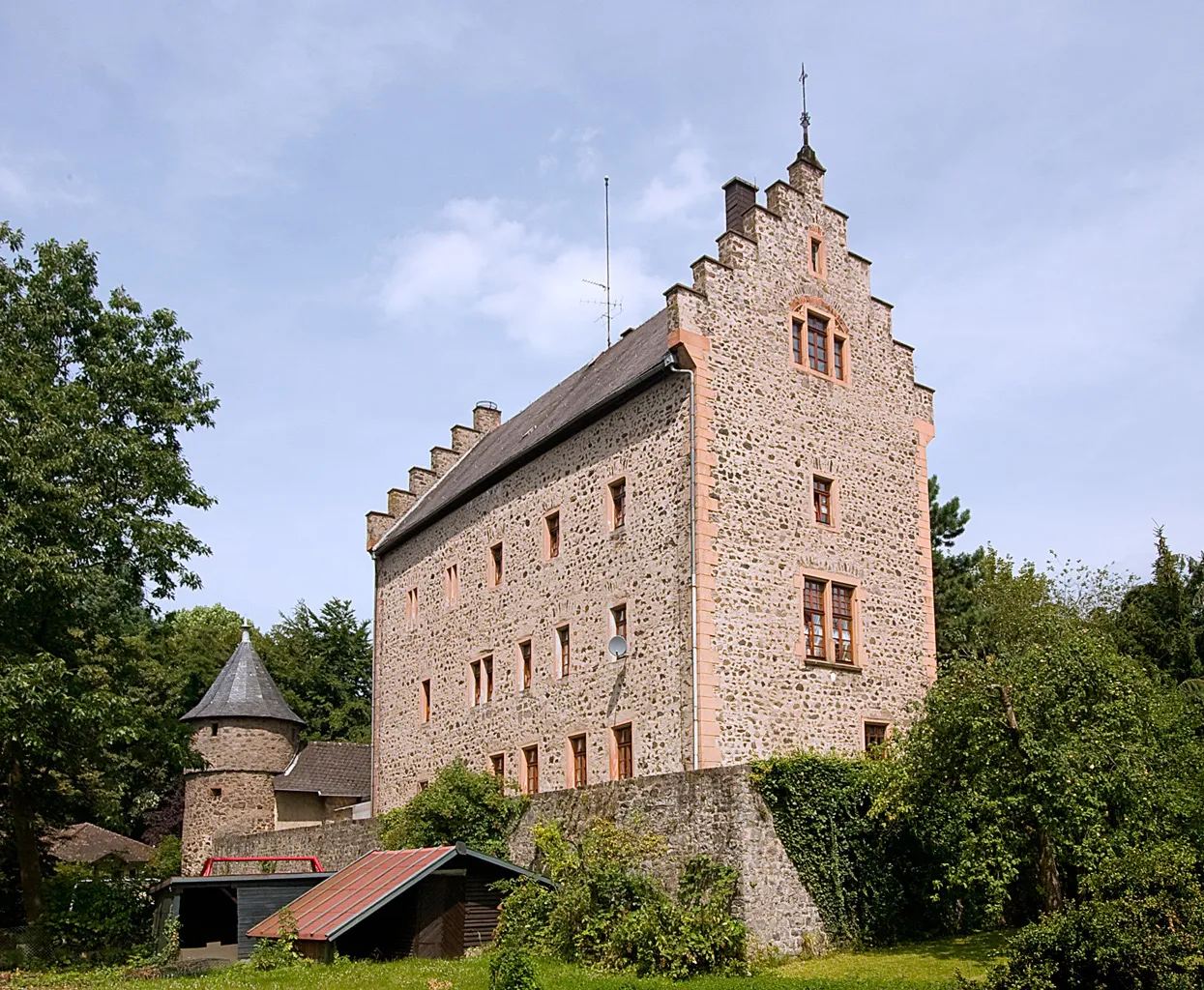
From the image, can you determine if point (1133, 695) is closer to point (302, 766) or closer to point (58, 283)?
point (58, 283)

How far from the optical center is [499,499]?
97.2ft

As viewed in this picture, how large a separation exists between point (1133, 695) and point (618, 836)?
324 inches

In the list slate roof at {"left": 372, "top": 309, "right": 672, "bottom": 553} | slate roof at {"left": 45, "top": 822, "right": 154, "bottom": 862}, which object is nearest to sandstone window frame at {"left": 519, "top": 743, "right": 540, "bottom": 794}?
slate roof at {"left": 372, "top": 309, "right": 672, "bottom": 553}

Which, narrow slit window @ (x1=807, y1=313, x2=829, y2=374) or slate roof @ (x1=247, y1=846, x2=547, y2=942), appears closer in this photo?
slate roof @ (x1=247, y1=846, x2=547, y2=942)

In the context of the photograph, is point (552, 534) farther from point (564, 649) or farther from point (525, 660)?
point (525, 660)

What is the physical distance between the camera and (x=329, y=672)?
183ft

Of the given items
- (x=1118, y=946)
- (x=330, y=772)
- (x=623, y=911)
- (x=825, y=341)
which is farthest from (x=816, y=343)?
(x=330, y=772)

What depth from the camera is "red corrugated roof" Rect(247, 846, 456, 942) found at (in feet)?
67.6

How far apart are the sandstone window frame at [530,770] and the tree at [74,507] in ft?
25.8

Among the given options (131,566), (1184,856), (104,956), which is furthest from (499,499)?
(1184,856)

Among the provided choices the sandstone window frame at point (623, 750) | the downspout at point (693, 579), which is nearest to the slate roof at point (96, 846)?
the sandstone window frame at point (623, 750)

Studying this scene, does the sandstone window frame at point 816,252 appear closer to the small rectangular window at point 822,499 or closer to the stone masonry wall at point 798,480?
the stone masonry wall at point 798,480

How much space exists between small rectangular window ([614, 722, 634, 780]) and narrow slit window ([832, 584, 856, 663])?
433cm

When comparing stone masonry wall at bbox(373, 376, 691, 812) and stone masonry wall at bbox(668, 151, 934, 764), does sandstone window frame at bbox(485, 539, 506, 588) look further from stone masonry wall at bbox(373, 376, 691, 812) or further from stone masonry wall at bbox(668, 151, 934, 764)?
stone masonry wall at bbox(668, 151, 934, 764)
